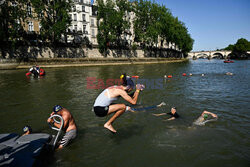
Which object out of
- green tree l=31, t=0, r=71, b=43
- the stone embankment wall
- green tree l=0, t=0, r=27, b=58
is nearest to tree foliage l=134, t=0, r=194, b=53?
the stone embankment wall

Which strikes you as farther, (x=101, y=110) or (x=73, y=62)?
(x=73, y=62)

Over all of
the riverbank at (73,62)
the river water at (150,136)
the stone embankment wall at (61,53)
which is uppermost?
the stone embankment wall at (61,53)

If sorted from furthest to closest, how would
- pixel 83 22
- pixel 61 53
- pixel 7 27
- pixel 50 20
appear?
pixel 83 22 < pixel 61 53 < pixel 50 20 < pixel 7 27

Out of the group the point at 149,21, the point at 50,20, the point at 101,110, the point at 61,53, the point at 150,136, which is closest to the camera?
the point at 101,110

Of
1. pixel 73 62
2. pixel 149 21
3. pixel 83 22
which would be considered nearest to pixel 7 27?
pixel 73 62

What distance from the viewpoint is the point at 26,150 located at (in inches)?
192

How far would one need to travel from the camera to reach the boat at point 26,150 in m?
4.35

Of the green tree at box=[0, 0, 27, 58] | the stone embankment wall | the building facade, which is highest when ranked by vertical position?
the building facade

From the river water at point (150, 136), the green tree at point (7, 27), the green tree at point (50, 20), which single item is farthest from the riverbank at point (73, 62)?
the river water at point (150, 136)

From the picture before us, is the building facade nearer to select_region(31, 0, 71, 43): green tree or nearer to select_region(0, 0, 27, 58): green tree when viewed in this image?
select_region(31, 0, 71, 43): green tree

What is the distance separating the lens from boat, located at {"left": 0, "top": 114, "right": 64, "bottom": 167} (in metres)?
4.35

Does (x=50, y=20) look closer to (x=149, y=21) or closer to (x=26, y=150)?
(x=149, y=21)

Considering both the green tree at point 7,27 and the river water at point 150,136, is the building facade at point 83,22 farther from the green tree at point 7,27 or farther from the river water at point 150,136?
the river water at point 150,136

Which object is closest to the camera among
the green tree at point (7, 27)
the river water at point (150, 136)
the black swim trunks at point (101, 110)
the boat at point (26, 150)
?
the boat at point (26, 150)
